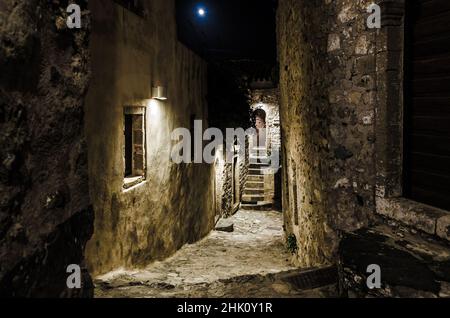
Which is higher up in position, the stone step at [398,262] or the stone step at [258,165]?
the stone step at [398,262]

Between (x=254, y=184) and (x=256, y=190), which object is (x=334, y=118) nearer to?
(x=256, y=190)

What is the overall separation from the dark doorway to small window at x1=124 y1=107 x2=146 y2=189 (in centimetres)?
386

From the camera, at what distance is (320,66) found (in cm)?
448

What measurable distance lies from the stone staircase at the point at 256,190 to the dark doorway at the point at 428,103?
46.6ft

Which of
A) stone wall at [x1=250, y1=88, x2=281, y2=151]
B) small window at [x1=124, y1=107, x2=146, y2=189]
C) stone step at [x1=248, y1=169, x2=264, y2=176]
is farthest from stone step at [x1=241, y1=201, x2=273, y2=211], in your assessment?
small window at [x1=124, y1=107, x2=146, y2=189]

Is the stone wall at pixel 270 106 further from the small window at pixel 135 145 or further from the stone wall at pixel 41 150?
the stone wall at pixel 41 150

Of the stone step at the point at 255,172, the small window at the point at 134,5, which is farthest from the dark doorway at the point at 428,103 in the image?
the stone step at the point at 255,172

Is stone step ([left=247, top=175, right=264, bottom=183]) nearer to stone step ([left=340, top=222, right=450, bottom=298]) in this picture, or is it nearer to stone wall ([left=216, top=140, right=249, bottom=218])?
stone wall ([left=216, top=140, right=249, bottom=218])

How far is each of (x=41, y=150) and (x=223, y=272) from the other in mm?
5019

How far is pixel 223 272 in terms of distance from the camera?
21.0ft

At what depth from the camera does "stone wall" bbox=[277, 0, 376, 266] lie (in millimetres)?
3865

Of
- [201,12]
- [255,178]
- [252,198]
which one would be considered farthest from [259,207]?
[201,12]

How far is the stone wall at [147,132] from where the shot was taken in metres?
4.68
